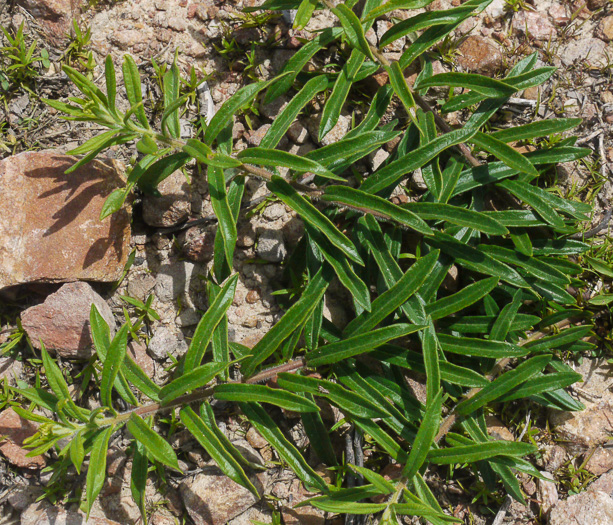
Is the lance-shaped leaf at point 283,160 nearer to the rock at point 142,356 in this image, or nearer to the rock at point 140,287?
the rock at point 140,287

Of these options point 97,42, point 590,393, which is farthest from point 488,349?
point 97,42

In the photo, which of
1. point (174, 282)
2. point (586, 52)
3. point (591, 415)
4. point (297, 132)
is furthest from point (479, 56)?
point (174, 282)

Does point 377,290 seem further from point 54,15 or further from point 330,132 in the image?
point 54,15

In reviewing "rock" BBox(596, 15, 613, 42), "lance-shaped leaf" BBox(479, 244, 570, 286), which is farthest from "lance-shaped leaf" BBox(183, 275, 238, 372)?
"rock" BBox(596, 15, 613, 42)

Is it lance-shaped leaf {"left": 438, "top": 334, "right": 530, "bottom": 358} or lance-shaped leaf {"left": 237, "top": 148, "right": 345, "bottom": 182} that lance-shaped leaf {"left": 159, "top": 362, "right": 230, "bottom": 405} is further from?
lance-shaped leaf {"left": 438, "top": 334, "right": 530, "bottom": 358}

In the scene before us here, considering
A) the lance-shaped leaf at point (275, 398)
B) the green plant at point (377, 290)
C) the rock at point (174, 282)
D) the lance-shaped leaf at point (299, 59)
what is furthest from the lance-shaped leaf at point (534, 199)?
the rock at point (174, 282)
